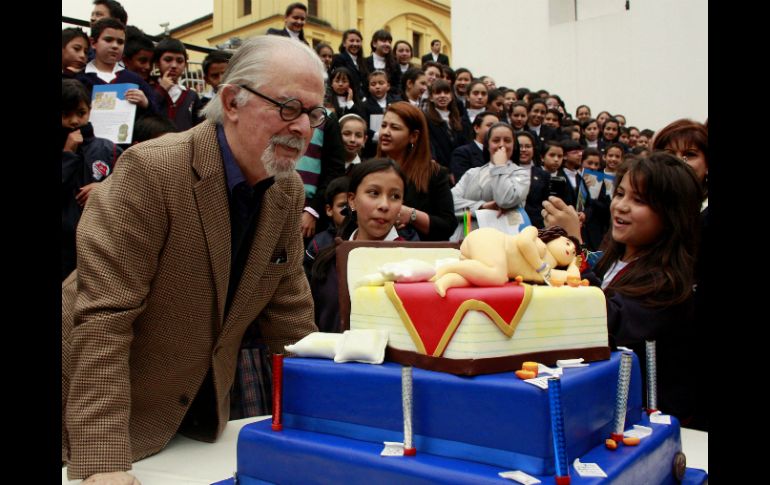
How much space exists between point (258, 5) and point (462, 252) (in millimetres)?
23985

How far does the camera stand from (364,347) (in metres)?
1.44

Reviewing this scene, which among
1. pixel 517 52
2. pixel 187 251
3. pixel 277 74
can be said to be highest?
pixel 517 52

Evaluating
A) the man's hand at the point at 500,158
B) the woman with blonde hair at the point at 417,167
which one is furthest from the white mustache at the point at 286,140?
the man's hand at the point at 500,158

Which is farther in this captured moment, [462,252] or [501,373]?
[462,252]

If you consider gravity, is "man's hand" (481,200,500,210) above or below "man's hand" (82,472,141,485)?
above

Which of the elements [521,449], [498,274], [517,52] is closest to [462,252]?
[498,274]

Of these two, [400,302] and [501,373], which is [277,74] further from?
[501,373]

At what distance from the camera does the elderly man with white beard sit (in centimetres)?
152

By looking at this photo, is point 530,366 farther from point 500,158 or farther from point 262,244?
point 500,158

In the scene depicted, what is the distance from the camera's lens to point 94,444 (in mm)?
1462

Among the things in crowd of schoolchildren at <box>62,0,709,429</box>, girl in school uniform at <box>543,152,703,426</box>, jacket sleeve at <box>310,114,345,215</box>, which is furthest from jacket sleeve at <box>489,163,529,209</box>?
girl in school uniform at <box>543,152,703,426</box>

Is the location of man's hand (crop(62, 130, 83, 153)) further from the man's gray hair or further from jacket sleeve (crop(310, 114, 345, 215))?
the man's gray hair

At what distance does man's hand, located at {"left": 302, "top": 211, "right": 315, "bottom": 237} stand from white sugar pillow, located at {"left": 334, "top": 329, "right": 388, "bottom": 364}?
2445mm

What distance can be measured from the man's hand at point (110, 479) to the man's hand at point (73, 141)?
2377 millimetres
